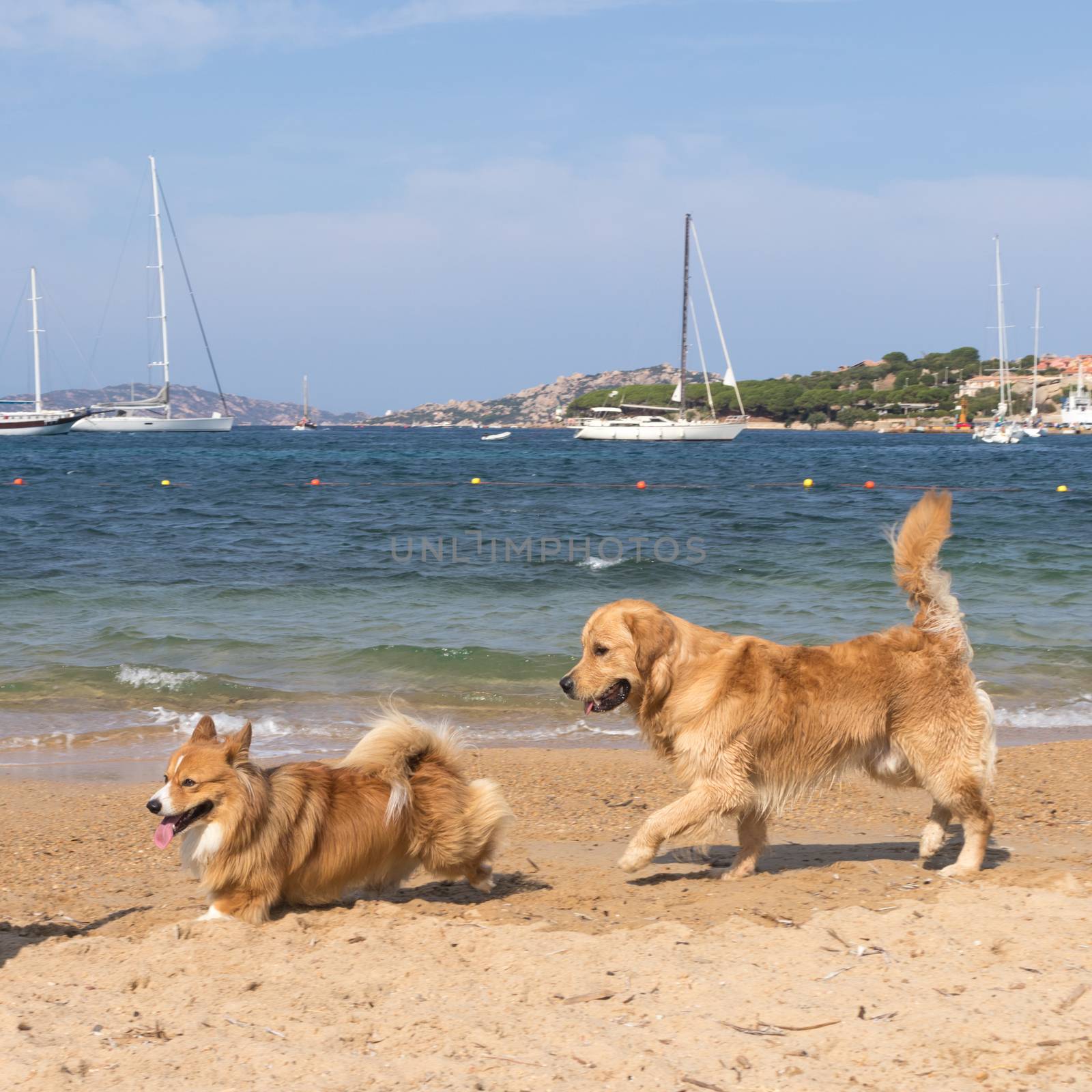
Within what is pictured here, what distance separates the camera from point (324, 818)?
15.6ft

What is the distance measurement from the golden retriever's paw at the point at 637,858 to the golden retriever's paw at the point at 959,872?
145cm

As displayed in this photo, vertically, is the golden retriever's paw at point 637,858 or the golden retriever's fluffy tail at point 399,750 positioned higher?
the golden retriever's fluffy tail at point 399,750

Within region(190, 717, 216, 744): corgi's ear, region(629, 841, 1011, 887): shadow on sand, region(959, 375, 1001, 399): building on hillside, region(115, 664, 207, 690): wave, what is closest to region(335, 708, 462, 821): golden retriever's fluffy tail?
region(190, 717, 216, 744): corgi's ear

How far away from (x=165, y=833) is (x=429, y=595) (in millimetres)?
11459

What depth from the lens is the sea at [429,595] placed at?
989cm

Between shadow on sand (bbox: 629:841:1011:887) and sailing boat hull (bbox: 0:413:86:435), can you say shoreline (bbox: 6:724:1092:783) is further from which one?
sailing boat hull (bbox: 0:413:86:435)

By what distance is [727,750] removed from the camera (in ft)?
17.3

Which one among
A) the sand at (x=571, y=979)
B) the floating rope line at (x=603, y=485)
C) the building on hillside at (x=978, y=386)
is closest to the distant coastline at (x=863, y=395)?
the building on hillside at (x=978, y=386)

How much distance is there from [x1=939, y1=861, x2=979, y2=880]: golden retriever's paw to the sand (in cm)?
7

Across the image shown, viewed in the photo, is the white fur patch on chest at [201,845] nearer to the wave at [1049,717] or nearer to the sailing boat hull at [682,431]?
the wave at [1049,717]

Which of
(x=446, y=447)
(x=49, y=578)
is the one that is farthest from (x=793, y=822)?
(x=446, y=447)

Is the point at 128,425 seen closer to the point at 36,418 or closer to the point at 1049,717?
the point at 36,418

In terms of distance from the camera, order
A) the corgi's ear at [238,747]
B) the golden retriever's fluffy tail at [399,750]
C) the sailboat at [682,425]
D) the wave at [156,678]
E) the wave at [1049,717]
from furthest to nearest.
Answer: the sailboat at [682,425]
the wave at [156,678]
the wave at [1049,717]
the golden retriever's fluffy tail at [399,750]
the corgi's ear at [238,747]

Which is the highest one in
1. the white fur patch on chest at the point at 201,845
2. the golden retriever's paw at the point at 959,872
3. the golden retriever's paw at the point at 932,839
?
the white fur patch on chest at the point at 201,845
